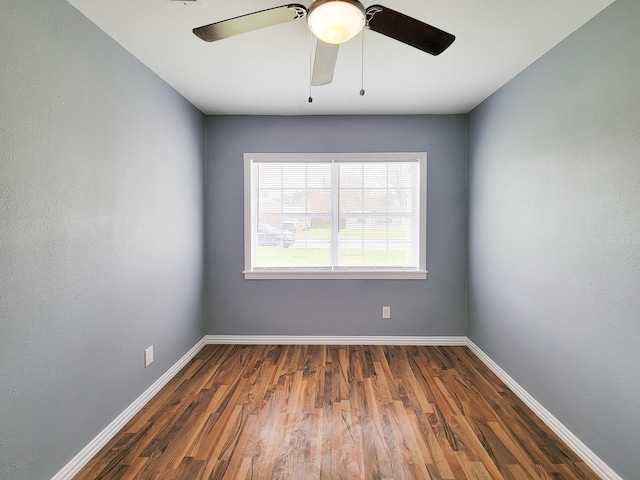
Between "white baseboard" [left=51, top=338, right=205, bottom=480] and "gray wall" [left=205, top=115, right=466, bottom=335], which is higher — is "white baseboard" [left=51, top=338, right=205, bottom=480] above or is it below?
below

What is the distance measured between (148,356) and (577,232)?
301cm

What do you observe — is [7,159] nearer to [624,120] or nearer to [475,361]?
[624,120]

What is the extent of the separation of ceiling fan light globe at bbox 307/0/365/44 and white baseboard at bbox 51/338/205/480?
2.42 m

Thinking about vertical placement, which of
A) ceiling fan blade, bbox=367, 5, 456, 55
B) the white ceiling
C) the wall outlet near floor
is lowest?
the wall outlet near floor

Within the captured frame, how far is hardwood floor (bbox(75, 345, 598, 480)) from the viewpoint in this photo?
5.66 ft

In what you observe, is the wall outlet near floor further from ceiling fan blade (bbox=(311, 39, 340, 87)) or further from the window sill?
ceiling fan blade (bbox=(311, 39, 340, 87))

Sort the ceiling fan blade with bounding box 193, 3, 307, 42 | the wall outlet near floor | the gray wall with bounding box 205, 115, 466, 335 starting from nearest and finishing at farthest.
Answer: the ceiling fan blade with bounding box 193, 3, 307, 42 → the wall outlet near floor → the gray wall with bounding box 205, 115, 466, 335

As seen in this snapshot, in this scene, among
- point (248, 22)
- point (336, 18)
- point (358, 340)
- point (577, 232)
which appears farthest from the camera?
point (358, 340)

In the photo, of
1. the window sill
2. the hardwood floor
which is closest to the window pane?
the window sill

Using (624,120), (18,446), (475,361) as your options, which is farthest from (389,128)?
(18,446)

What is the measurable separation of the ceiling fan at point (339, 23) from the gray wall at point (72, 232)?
86cm

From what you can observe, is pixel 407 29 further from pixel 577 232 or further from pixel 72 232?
pixel 72 232

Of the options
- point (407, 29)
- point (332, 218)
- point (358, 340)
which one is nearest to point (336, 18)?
point (407, 29)

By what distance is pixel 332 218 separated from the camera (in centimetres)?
351
